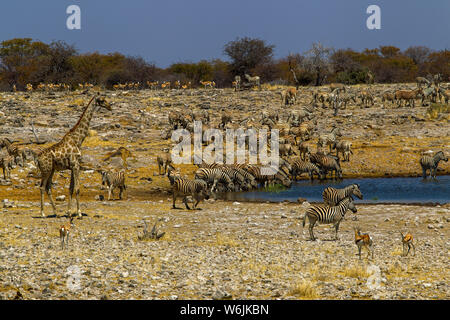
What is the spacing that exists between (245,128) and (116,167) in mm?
8216

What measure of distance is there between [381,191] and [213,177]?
6.08 meters

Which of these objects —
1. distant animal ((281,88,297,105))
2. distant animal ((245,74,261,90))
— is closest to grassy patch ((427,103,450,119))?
distant animal ((281,88,297,105))

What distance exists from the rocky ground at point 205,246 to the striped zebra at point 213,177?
153 centimetres

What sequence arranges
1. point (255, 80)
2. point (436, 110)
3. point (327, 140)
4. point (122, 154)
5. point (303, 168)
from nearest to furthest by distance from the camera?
1. point (303, 168)
2. point (122, 154)
3. point (327, 140)
4. point (436, 110)
5. point (255, 80)

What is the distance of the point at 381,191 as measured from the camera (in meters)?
23.0

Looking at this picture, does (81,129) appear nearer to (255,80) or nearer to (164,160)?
(164,160)

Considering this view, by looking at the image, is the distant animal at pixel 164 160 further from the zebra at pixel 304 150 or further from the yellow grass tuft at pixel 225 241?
the yellow grass tuft at pixel 225 241

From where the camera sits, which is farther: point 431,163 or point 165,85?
point 165,85

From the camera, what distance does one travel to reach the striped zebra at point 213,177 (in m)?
23.1

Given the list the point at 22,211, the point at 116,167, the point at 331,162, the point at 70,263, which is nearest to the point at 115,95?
the point at 116,167

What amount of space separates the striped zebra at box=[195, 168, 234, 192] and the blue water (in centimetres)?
51

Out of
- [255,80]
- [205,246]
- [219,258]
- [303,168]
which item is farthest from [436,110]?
[219,258]
